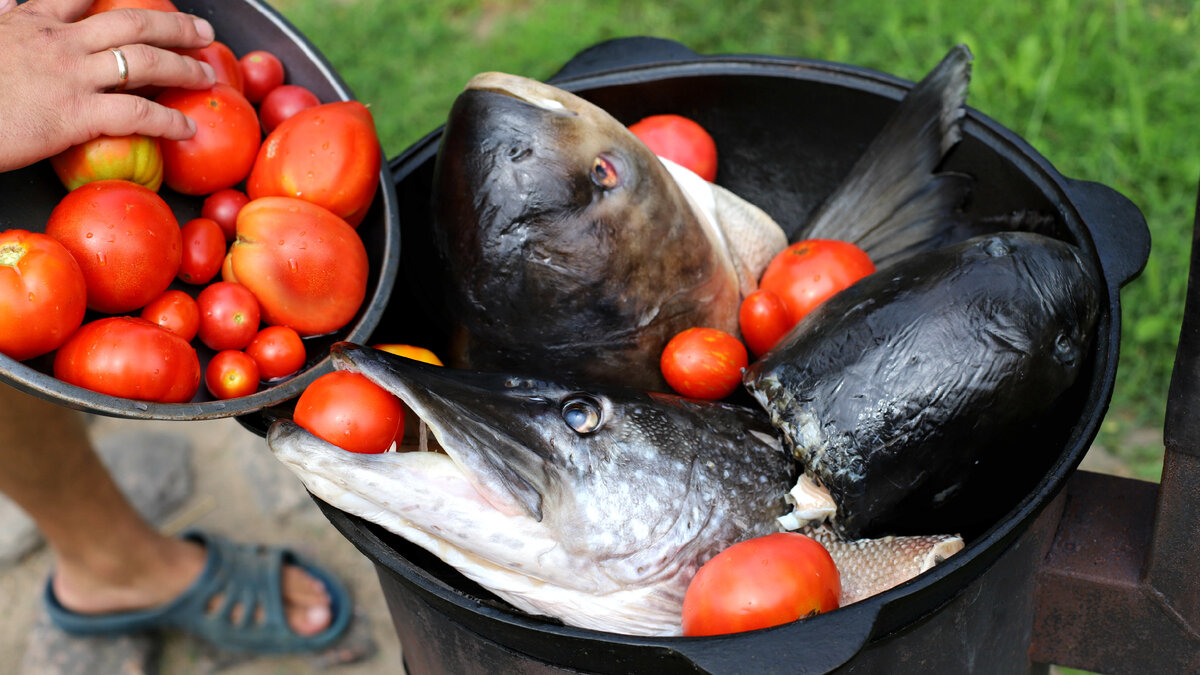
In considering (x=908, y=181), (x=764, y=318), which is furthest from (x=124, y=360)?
(x=908, y=181)

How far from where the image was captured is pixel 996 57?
12.6 ft

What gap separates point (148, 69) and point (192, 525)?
2078mm

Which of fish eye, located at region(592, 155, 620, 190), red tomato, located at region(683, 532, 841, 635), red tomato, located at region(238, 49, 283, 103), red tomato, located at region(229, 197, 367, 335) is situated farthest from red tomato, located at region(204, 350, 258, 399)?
red tomato, located at region(683, 532, 841, 635)

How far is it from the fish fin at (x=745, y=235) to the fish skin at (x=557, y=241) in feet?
0.69

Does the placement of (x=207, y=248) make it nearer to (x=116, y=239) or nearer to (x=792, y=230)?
(x=116, y=239)

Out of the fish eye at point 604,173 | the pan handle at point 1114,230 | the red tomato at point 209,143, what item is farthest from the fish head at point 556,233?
the pan handle at point 1114,230

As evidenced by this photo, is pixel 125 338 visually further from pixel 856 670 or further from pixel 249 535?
pixel 249 535

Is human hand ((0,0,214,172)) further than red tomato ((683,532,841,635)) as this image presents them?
Yes

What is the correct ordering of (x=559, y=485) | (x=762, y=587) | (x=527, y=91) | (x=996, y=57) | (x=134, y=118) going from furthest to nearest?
(x=996, y=57)
(x=527, y=91)
(x=134, y=118)
(x=559, y=485)
(x=762, y=587)

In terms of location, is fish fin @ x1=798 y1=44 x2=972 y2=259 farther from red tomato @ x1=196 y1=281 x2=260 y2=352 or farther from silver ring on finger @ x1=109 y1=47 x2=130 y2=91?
silver ring on finger @ x1=109 y1=47 x2=130 y2=91

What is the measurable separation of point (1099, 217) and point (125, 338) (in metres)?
1.67

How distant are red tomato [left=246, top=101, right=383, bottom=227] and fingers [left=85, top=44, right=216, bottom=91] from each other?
169 mm

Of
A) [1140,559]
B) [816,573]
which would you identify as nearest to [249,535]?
[816,573]

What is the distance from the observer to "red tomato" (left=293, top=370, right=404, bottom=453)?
4.74ft
